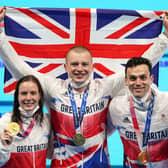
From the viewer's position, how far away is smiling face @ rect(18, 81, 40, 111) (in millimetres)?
3012

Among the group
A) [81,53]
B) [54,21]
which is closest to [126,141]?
[81,53]

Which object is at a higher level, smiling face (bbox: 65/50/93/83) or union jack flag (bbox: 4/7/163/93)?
union jack flag (bbox: 4/7/163/93)

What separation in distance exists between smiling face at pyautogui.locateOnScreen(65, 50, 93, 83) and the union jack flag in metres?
0.47

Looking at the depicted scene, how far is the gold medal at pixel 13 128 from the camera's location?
277cm

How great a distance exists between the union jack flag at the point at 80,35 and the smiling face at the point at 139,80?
0.61 m

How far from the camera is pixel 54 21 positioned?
11.8ft

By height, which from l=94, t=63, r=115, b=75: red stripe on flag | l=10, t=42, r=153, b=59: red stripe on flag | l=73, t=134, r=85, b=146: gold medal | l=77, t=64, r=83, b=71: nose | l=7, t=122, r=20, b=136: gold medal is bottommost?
l=73, t=134, r=85, b=146: gold medal

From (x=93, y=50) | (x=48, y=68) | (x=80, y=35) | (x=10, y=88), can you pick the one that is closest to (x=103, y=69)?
(x=93, y=50)

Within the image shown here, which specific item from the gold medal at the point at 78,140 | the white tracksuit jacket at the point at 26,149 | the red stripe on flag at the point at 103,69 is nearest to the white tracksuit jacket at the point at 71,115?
the gold medal at the point at 78,140

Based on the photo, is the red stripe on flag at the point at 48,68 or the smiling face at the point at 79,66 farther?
the red stripe on flag at the point at 48,68

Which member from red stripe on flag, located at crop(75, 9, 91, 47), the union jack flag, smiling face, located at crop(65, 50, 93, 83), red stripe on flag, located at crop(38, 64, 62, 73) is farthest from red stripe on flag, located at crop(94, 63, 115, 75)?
smiling face, located at crop(65, 50, 93, 83)

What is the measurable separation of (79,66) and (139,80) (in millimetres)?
492

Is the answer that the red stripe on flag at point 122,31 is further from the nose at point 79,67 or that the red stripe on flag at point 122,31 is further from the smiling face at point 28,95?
the smiling face at point 28,95

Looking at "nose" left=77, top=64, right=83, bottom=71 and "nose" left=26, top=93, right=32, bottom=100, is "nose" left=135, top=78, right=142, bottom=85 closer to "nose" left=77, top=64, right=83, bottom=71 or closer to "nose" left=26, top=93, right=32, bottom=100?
"nose" left=77, top=64, right=83, bottom=71
